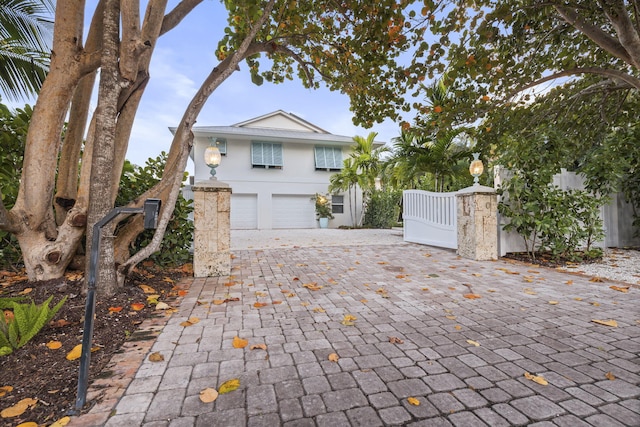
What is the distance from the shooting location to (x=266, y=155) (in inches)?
544

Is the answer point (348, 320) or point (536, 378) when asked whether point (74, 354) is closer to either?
point (348, 320)

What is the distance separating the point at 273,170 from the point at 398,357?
41.4 ft

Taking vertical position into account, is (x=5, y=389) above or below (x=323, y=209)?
below

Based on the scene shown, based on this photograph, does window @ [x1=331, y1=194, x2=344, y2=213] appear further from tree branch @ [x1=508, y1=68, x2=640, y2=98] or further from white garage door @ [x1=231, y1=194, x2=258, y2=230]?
tree branch @ [x1=508, y1=68, x2=640, y2=98]

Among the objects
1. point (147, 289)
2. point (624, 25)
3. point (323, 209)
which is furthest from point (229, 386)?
point (323, 209)

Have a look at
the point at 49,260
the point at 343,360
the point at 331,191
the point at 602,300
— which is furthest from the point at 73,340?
the point at 331,191

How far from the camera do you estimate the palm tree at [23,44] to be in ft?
16.1

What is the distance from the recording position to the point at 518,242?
590 centimetres

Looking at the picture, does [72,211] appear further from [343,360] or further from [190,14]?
[343,360]

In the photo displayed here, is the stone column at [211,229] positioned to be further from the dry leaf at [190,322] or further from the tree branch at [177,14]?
the tree branch at [177,14]

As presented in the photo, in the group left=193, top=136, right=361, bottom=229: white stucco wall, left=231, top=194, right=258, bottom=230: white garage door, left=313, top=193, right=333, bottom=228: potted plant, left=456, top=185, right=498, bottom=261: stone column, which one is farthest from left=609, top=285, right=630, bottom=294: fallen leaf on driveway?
left=231, top=194, right=258, bottom=230: white garage door

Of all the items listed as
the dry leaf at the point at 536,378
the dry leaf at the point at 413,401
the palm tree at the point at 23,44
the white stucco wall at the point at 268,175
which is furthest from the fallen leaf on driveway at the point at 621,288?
the white stucco wall at the point at 268,175

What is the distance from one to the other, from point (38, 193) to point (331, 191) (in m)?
11.5

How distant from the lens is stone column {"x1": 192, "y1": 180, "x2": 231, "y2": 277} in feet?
14.2
